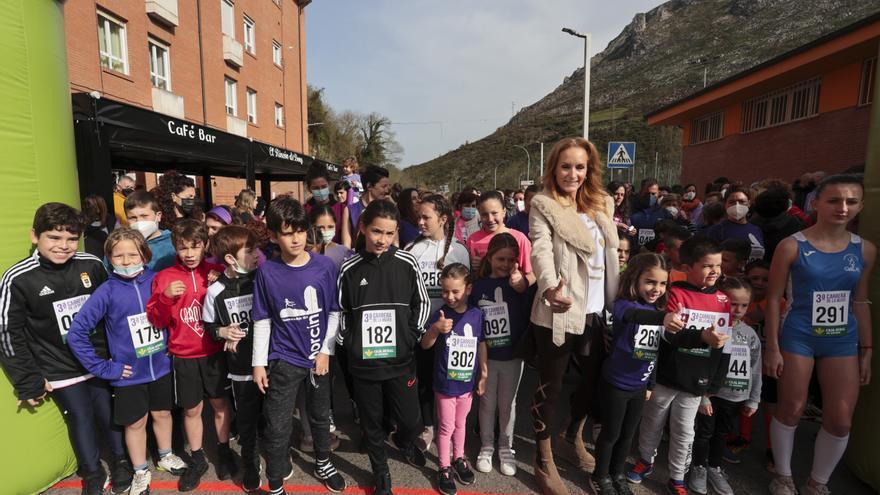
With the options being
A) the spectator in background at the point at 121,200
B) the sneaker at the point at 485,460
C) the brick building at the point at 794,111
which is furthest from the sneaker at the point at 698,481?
the brick building at the point at 794,111

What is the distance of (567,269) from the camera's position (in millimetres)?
2598

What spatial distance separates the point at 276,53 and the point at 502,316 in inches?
971

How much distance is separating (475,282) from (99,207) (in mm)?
3718

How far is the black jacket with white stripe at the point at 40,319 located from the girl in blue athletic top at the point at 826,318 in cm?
441

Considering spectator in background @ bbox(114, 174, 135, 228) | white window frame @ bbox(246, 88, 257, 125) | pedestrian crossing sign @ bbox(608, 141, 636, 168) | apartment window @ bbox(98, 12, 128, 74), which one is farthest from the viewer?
white window frame @ bbox(246, 88, 257, 125)

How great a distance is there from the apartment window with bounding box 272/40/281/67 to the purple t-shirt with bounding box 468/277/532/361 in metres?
23.8

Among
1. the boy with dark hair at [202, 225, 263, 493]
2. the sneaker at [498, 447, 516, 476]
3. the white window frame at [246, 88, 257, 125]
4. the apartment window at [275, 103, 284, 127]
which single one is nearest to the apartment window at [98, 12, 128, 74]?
the white window frame at [246, 88, 257, 125]

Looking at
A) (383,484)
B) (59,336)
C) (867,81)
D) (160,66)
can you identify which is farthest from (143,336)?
(867,81)

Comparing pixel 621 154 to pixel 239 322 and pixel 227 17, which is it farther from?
pixel 227 17

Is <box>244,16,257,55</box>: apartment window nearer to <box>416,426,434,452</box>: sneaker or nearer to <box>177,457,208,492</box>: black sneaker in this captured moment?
<box>177,457,208,492</box>: black sneaker

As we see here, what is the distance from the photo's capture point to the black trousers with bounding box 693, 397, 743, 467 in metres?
2.91

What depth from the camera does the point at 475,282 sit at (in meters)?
3.19

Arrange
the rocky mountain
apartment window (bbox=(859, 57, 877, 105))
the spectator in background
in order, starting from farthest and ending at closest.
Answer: the rocky mountain < apartment window (bbox=(859, 57, 877, 105)) < the spectator in background

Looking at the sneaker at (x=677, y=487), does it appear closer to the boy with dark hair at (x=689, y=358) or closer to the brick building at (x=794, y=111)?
the boy with dark hair at (x=689, y=358)
